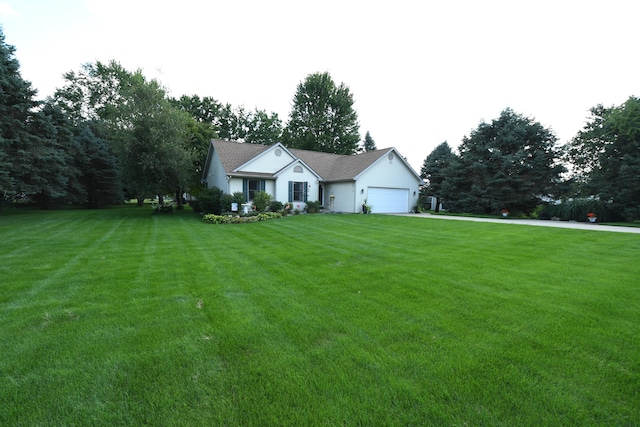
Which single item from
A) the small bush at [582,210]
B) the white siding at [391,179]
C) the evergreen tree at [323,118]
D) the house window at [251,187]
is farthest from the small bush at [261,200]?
the evergreen tree at [323,118]

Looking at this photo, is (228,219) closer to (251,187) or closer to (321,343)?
(251,187)

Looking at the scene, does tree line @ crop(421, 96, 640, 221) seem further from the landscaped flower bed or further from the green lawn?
the landscaped flower bed

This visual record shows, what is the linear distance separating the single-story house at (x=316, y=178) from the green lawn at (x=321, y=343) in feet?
43.0

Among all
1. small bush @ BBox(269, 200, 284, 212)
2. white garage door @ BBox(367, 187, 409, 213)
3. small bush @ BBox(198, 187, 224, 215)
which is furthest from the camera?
white garage door @ BBox(367, 187, 409, 213)

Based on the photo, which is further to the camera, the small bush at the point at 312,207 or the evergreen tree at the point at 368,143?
the evergreen tree at the point at 368,143

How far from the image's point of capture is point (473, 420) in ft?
Result: 5.98

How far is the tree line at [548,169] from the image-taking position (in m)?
14.8

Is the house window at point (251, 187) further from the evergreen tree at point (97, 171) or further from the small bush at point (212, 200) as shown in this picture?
the evergreen tree at point (97, 171)

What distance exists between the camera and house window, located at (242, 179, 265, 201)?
1809cm

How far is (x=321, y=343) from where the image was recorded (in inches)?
108

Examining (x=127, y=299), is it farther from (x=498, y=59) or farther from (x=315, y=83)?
(x=315, y=83)

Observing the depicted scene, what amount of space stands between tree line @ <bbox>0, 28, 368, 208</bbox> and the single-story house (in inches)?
111

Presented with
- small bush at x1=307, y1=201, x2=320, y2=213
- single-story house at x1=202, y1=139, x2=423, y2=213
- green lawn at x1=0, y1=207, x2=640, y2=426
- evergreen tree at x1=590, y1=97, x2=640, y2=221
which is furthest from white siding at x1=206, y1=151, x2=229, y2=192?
evergreen tree at x1=590, y1=97, x2=640, y2=221

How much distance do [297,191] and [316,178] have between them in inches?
73.0
